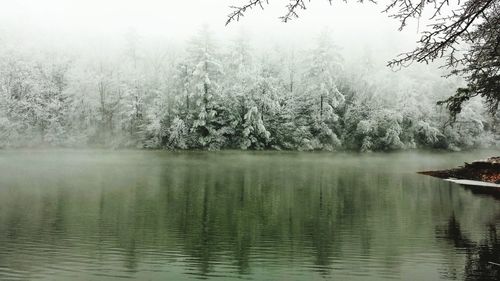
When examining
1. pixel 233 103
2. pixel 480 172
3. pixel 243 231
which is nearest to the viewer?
pixel 243 231

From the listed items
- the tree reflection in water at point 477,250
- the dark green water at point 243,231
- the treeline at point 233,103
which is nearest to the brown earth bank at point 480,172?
the dark green water at point 243,231

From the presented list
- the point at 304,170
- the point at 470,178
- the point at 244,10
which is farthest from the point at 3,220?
the point at 470,178

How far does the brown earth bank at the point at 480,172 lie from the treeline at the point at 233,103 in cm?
2092

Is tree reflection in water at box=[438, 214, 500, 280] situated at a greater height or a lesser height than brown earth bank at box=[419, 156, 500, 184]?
lesser

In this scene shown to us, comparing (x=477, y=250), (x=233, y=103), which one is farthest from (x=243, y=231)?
(x=233, y=103)

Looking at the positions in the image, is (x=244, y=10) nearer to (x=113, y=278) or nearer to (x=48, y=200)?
(x=113, y=278)

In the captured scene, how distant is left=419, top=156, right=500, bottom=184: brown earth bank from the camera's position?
20.4 m

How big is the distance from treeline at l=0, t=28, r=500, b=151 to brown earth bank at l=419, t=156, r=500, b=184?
824 inches

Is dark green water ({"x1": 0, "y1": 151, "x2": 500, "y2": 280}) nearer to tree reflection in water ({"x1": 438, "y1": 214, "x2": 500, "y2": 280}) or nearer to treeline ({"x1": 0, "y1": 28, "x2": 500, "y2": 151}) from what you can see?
tree reflection in water ({"x1": 438, "y1": 214, "x2": 500, "y2": 280})

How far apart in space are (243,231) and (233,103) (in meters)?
35.0

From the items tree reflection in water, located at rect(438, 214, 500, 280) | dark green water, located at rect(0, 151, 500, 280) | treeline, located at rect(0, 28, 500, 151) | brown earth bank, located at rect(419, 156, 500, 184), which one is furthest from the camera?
treeline, located at rect(0, 28, 500, 151)

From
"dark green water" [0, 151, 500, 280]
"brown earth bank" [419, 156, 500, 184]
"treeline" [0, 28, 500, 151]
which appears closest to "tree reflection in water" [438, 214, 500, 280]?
"dark green water" [0, 151, 500, 280]

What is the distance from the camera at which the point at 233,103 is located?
146 feet

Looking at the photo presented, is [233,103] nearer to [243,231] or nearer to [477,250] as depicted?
[243,231]
